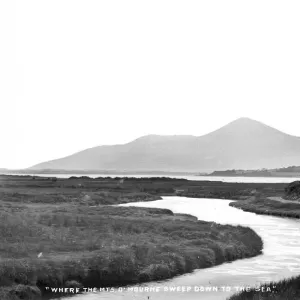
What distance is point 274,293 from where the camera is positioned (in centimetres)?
2469

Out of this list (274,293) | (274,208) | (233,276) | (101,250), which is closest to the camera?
(274,293)

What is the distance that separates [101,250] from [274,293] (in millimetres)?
13529

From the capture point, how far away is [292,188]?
106438mm

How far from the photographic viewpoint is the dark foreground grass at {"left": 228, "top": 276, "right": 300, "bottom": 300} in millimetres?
23791

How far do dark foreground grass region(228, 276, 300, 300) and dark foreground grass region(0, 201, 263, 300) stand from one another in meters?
7.76

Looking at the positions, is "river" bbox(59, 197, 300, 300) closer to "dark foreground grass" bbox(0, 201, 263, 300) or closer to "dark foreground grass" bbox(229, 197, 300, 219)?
"dark foreground grass" bbox(0, 201, 263, 300)

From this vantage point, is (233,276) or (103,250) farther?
(103,250)

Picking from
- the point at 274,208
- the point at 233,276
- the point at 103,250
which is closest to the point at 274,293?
the point at 233,276

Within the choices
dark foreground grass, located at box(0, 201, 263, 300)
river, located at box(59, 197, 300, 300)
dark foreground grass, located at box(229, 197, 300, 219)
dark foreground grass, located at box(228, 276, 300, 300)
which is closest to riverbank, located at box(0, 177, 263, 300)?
dark foreground grass, located at box(0, 201, 263, 300)

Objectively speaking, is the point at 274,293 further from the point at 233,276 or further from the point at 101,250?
the point at 101,250

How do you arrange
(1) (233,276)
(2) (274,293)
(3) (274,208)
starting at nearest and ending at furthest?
(2) (274,293) → (1) (233,276) → (3) (274,208)

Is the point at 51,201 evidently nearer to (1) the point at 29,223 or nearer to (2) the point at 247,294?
(1) the point at 29,223

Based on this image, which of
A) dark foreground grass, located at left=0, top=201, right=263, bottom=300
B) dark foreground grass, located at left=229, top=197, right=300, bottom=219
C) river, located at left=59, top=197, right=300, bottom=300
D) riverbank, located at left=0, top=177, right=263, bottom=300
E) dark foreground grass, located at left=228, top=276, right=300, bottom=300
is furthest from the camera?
dark foreground grass, located at left=229, top=197, right=300, bottom=219

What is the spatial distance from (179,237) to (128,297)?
17.9 meters
